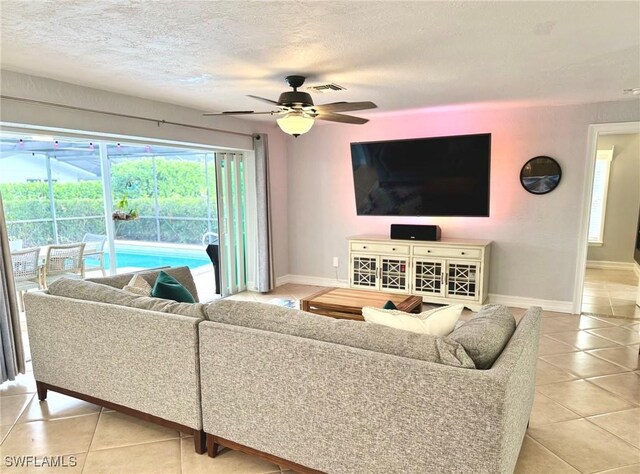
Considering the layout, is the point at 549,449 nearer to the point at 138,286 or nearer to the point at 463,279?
the point at 463,279

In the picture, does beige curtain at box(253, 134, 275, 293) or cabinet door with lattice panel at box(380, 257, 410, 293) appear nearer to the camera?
cabinet door with lattice panel at box(380, 257, 410, 293)

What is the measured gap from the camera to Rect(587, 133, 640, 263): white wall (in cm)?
653

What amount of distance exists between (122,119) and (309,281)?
3319 mm

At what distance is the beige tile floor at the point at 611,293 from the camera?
4633mm

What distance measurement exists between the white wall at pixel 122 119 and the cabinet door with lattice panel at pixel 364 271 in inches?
50.3

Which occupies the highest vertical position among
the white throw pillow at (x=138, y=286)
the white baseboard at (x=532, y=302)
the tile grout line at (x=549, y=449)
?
the white throw pillow at (x=138, y=286)

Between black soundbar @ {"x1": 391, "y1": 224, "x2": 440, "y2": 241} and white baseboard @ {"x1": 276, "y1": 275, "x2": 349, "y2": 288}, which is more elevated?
black soundbar @ {"x1": 391, "y1": 224, "x2": 440, "y2": 241}

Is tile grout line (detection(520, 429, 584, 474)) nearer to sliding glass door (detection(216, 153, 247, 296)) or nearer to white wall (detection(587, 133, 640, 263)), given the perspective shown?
sliding glass door (detection(216, 153, 247, 296))

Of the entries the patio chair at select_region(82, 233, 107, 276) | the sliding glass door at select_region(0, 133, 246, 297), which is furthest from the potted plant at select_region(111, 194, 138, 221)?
the patio chair at select_region(82, 233, 107, 276)

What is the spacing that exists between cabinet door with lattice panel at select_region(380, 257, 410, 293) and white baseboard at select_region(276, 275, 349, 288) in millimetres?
829

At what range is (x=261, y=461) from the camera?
212 cm

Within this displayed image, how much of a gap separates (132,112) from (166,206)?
4525 millimetres

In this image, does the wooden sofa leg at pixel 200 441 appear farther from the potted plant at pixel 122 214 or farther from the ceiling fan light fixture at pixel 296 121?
the potted plant at pixel 122 214

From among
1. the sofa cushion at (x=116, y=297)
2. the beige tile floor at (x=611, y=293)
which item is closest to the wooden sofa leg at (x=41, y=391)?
the sofa cushion at (x=116, y=297)
